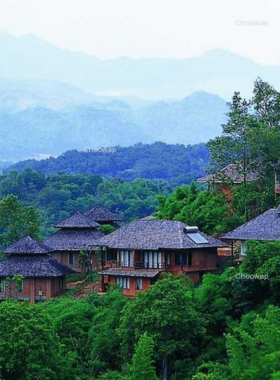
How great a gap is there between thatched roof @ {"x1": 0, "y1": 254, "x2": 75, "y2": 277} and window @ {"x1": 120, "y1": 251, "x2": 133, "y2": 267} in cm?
440

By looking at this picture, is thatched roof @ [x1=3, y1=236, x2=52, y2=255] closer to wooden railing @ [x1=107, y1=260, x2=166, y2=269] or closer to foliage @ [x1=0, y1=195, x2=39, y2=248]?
wooden railing @ [x1=107, y1=260, x2=166, y2=269]

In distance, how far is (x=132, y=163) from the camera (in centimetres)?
17788

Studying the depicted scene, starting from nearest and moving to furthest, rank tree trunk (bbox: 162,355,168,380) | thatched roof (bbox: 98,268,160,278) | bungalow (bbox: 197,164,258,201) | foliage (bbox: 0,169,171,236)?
tree trunk (bbox: 162,355,168,380)
thatched roof (bbox: 98,268,160,278)
bungalow (bbox: 197,164,258,201)
foliage (bbox: 0,169,171,236)

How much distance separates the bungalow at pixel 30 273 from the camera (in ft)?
162

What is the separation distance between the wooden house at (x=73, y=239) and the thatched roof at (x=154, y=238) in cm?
773

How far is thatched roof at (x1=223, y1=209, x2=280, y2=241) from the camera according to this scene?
42.6 meters

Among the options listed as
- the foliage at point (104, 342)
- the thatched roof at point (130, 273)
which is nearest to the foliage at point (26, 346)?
the foliage at point (104, 342)

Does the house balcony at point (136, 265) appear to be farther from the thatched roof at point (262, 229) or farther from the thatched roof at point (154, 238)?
the thatched roof at point (262, 229)

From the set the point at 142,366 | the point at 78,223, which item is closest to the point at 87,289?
the point at 78,223

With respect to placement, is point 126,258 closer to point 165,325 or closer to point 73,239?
point 73,239

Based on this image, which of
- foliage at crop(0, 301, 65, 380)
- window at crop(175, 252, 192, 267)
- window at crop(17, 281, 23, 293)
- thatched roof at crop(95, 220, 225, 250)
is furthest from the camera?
window at crop(17, 281, 23, 293)

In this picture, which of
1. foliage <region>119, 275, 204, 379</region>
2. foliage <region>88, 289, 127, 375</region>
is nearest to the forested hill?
foliage <region>88, 289, 127, 375</region>

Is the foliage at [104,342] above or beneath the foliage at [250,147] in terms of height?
beneath

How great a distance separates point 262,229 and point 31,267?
40.9 ft
